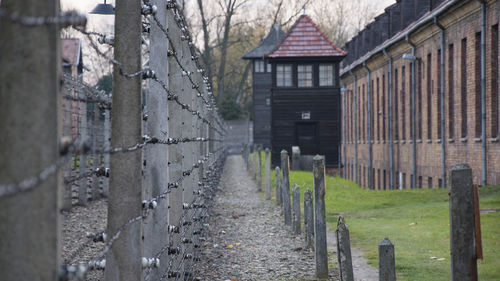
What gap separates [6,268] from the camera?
189cm

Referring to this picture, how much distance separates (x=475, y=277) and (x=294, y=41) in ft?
127

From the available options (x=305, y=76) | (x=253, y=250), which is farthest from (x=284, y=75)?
(x=253, y=250)

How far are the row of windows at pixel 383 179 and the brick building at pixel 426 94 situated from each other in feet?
0.15

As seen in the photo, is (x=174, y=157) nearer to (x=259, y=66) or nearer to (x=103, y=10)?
(x=103, y=10)

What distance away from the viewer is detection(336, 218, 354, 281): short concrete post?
673 centimetres

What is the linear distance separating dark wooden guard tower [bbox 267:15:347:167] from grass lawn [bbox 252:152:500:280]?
1933 cm

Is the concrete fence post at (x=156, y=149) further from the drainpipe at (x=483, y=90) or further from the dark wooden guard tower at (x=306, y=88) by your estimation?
the dark wooden guard tower at (x=306, y=88)

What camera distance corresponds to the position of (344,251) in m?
6.78

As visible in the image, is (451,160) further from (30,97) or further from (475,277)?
(30,97)

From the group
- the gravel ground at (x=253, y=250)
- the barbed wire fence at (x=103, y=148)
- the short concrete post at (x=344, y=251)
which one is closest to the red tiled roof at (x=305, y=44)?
the gravel ground at (x=253, y=250)

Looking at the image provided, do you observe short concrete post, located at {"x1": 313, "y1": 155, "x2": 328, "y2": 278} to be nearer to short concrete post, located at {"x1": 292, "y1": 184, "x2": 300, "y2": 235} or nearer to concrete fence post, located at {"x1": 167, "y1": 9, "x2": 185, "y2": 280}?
concrete fence post, located at {"x1": 167, "y1": 9, "x2": 185, "y2": 280}

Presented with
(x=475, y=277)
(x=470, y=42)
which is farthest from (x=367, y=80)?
(x=475, y=277)

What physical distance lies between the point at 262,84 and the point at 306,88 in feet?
85.4

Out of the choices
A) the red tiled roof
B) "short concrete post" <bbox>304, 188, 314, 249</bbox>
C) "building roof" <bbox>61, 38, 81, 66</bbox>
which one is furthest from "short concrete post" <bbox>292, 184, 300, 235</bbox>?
"building roof" <bbox>61, 38, 81, 66</bbox>
